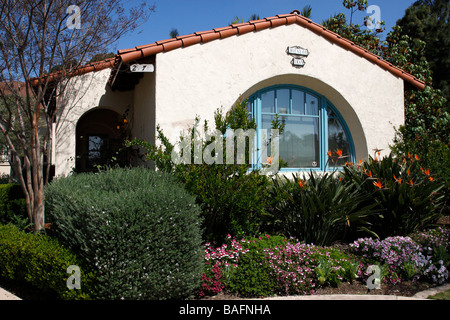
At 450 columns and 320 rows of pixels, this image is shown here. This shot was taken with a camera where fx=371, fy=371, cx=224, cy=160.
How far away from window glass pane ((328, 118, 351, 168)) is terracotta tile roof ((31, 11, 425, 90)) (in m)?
1.83

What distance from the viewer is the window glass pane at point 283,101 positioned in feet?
28.9

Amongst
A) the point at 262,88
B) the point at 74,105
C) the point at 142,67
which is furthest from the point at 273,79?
the point at 74,105

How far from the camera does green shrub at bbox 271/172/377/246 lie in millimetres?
6172

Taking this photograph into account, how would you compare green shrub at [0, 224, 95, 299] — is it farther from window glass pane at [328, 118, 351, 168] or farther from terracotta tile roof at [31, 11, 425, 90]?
window glass pane at [328, 118, 351, 168]

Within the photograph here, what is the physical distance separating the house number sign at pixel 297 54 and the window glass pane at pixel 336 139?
5.90ft

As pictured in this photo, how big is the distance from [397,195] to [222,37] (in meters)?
4.67

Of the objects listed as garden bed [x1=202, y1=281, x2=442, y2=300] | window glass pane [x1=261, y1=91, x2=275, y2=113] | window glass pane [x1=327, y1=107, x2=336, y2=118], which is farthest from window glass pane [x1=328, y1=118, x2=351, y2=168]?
garden bed [x1=202, y1=281, x2=442, y2=300]

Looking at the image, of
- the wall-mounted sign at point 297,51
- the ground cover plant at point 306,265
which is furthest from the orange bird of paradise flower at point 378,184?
the wall-mounted sign at point 297,51

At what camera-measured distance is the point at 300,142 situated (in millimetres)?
9125

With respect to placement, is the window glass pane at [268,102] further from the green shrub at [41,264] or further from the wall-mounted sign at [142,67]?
the green shrub at [41,264]

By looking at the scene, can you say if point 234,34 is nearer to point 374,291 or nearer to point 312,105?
point 312,105

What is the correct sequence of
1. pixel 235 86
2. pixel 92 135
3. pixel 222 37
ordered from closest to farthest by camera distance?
pixel 222 37 → pixel 235 86 → pixel 92 135

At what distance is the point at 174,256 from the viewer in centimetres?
431
